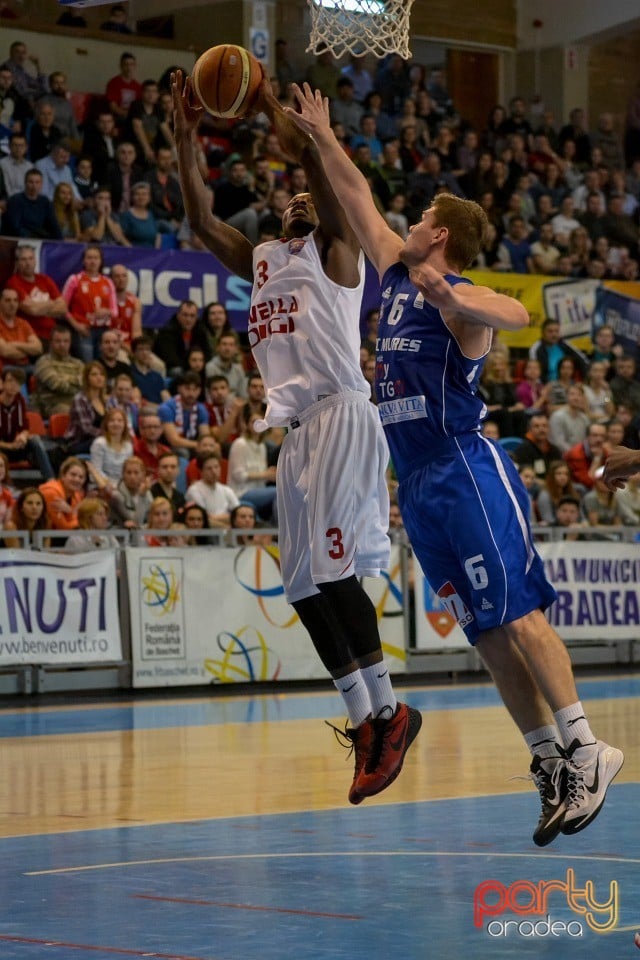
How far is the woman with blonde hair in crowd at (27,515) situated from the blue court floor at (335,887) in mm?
6452

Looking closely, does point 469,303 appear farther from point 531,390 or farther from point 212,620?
point 531,390

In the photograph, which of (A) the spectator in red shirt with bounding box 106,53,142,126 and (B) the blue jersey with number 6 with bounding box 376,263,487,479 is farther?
(A) the spectator in red shirt with bounding box 106,53,142,126

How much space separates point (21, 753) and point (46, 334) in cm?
696

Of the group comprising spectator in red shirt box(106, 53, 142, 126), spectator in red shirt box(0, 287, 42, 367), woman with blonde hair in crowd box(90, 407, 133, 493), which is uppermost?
spectator in red shirt box(106, 53, 142, 126)

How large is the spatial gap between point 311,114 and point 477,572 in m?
2.05

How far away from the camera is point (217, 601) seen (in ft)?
48.5

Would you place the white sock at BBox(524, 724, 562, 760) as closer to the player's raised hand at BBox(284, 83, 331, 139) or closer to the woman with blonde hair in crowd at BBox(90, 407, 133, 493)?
the player's raised hand at BBox(284, 83, 331, 139)

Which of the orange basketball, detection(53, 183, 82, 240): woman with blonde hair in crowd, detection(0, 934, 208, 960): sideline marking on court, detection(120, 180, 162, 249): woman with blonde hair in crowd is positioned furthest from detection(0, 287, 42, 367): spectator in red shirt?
detection(0, 934, 208, 960): sideline marking on court

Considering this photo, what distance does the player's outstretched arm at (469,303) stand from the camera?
5.75 meters

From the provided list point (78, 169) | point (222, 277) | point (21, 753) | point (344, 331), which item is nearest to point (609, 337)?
point (222, 277)

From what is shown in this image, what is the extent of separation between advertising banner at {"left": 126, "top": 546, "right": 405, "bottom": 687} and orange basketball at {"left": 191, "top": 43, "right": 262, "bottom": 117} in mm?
7844

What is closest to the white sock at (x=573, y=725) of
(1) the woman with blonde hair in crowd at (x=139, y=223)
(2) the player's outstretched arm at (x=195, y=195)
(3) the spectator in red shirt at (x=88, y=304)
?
(2) the player's outstretched arm at (x=195, y=195)

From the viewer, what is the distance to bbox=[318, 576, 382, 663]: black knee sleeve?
666 cm

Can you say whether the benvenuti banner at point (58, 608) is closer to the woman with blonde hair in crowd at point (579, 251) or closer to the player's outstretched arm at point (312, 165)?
the player's outstretched arm at point (312, 165)
